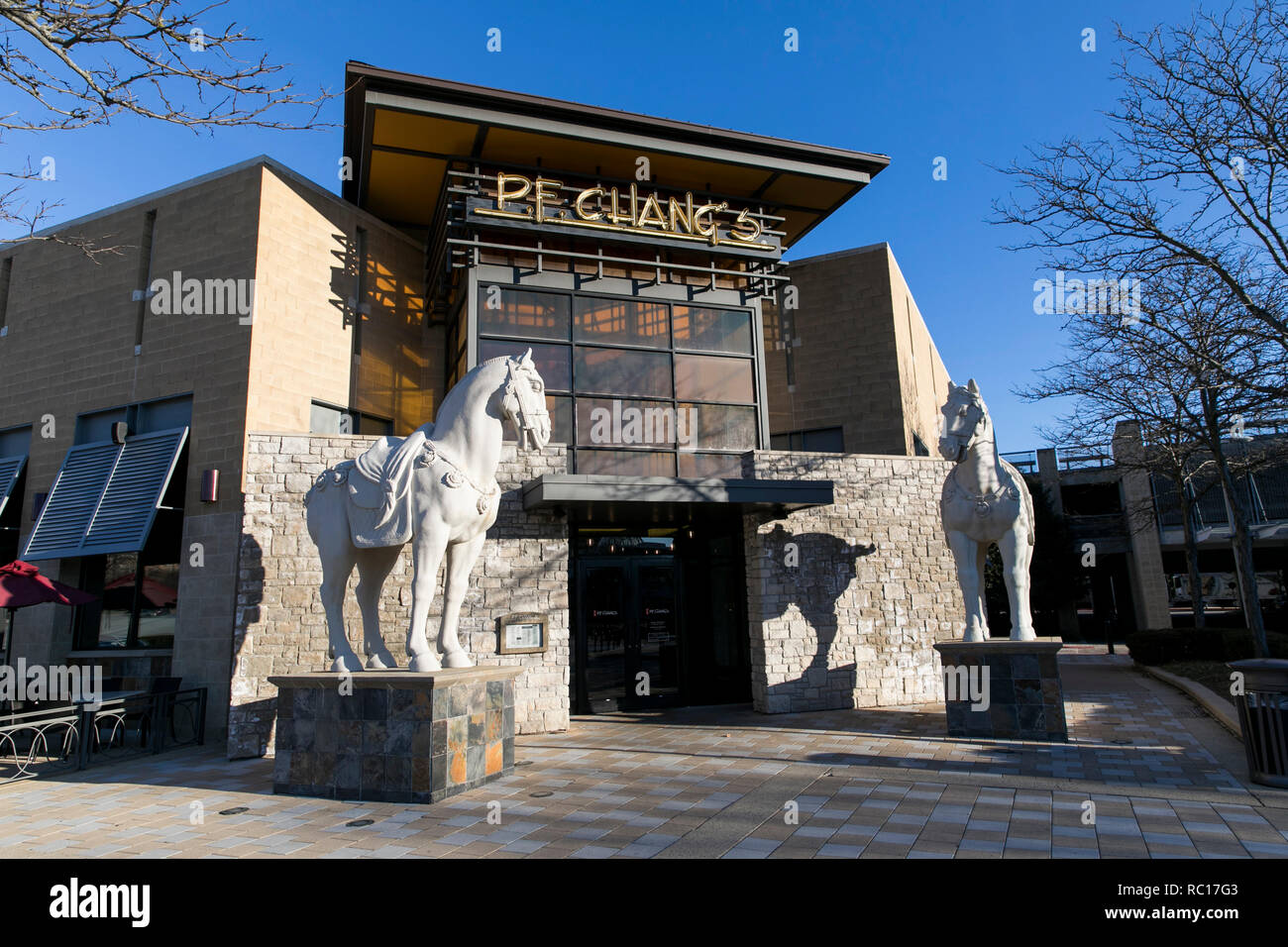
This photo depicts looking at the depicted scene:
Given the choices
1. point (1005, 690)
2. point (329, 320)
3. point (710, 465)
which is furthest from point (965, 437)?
point (329, 320)

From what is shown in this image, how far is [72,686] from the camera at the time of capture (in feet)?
35.9

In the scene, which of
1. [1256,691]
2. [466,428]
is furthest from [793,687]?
[466,428]

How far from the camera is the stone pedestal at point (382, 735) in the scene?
5961 mm

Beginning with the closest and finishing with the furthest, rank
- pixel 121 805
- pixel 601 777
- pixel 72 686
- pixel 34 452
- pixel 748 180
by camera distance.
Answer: pixel 121 805 → pixel 601 777 → pixel 72 686 → pixel 34 452 → pixel 748 180

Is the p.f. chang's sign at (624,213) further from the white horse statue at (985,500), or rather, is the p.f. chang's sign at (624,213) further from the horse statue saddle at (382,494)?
the horse statue saddle at (382,494)

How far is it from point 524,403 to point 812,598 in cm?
669

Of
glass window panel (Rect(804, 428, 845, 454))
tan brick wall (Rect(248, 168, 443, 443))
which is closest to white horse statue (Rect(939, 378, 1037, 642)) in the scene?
glass window panel (Rect(804, 428, 845, 454))

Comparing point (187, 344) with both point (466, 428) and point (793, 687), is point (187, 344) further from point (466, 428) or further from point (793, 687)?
point (793, 687)

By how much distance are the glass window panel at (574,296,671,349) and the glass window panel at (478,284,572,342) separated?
0.83 feet

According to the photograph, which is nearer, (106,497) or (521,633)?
(521,633)

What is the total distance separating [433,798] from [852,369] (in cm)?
1164

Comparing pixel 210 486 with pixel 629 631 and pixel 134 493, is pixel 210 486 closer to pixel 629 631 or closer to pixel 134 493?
pixel 134 493

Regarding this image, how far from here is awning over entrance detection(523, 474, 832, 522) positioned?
371 inches

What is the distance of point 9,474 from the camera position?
12.7 m
